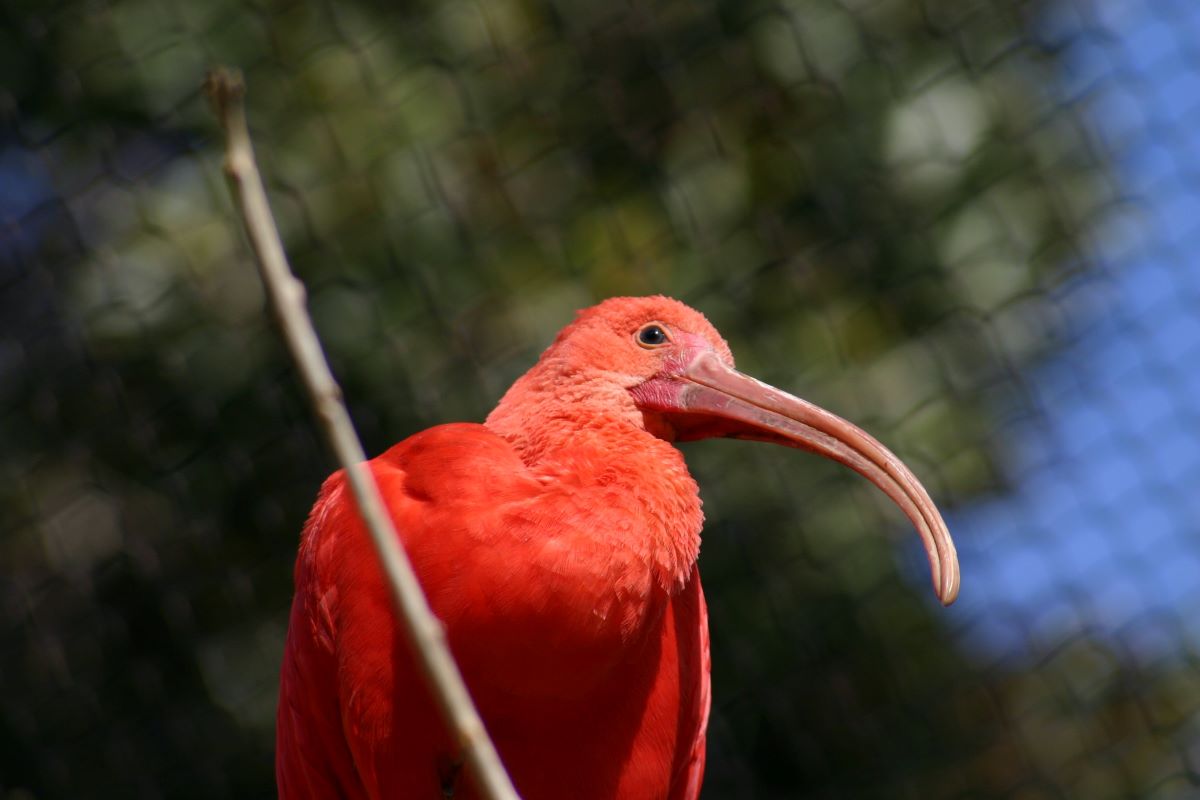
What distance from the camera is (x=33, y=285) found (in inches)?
103

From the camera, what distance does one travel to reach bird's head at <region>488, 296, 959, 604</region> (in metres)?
1.34

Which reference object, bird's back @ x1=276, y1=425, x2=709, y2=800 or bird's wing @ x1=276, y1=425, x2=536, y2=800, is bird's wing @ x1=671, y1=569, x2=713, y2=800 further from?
bird's wing @ x1=276, y1=425, x2=536, y2=800

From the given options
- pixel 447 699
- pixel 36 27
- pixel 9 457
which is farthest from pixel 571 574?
pixel 36 27

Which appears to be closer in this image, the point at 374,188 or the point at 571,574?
the point at 571,574

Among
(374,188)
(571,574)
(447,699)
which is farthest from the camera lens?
(374,188)

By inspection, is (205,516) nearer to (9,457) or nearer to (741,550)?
(9,457)

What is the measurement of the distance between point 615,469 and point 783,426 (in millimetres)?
217

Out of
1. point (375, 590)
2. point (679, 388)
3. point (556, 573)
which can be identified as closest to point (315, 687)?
point (375, 590)

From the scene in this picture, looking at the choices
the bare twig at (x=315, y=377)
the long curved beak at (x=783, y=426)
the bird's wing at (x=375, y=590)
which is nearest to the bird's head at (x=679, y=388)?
the long curved beak at (x=783, y=426)

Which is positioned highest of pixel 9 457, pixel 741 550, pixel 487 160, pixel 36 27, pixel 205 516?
pixel 36 27

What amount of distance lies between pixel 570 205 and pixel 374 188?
36cm

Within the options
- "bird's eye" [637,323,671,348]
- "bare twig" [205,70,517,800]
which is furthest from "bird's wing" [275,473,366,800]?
"bare twig" [205,70,517,800]

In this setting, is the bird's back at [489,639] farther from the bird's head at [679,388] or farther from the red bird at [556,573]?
the bird's head at [679,388]

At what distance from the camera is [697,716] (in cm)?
148
